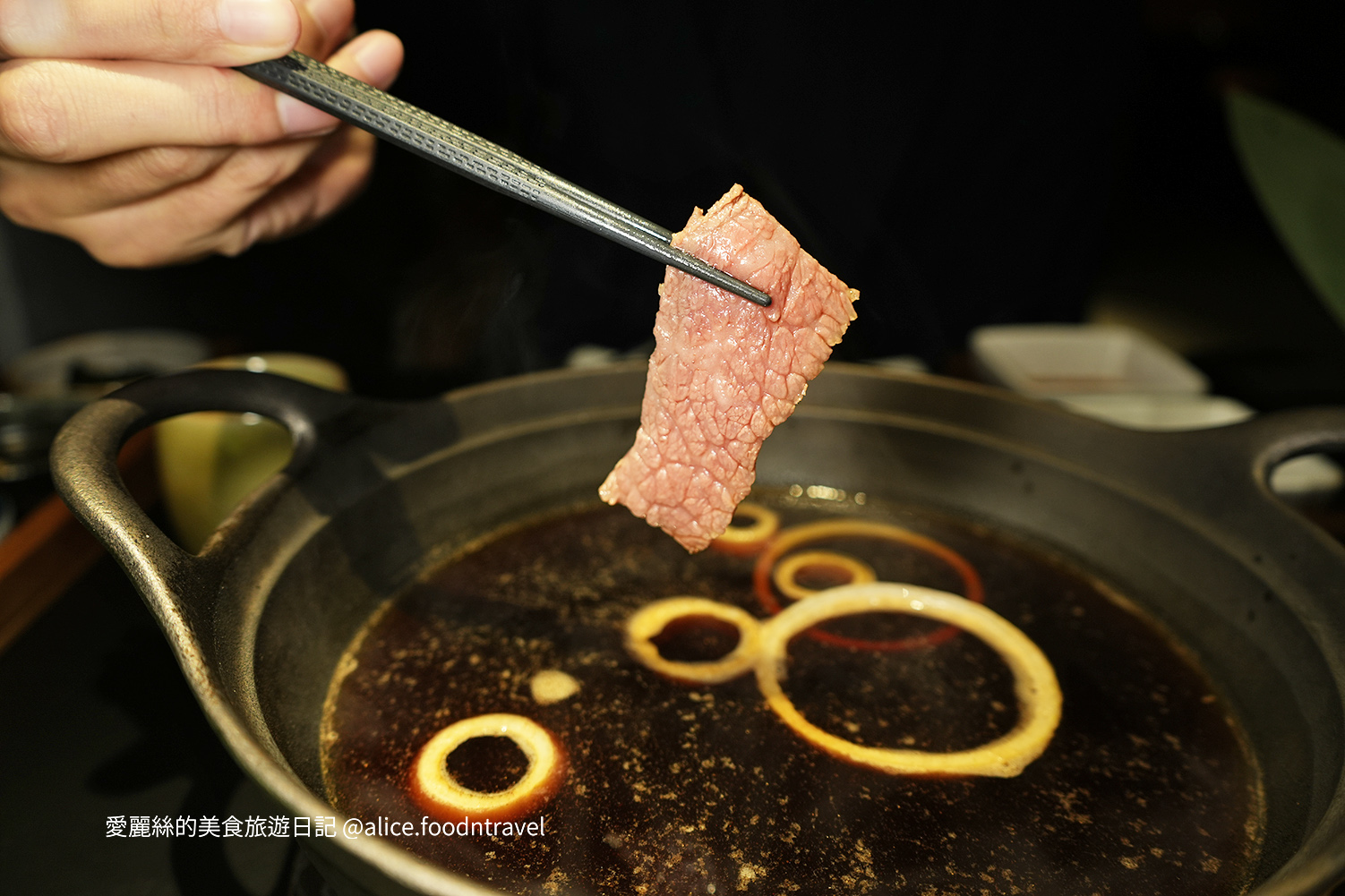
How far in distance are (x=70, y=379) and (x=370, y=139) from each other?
1113 millimetres

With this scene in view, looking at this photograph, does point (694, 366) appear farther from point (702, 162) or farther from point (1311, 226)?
point (1311, 226)

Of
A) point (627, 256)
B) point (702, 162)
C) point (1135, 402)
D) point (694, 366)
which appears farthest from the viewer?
point (627, 256)

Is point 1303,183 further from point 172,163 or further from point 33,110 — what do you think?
point 33,110

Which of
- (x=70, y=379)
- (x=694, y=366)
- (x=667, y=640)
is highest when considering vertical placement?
(x=694, y=366)

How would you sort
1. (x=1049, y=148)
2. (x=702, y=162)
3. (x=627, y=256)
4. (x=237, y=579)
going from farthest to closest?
(x=1049, y=148), (x=627, y=256), (x=702, y=162), (x=237, y=579)

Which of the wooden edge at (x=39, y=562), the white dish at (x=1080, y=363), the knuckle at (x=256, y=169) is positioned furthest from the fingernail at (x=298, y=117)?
the white dish at (x=1080, y=363)

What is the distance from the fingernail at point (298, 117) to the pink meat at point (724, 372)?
63cm

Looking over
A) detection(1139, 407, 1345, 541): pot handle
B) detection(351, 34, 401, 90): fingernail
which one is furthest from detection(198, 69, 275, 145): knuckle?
detection(1139, 407, 1345, 541): pot handle

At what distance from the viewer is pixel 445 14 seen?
221 centimetres

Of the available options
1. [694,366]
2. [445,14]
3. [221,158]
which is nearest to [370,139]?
[221,158]

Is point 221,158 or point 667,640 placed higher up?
point 221,158

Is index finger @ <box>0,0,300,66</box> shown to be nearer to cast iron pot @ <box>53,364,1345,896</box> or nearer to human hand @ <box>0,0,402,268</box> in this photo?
human hand @ <box>0,0,402,268</box>

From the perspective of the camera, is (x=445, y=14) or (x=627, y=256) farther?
(x=627, y=256)

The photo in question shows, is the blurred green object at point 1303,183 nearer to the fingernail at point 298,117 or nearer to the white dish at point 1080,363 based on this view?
the white dish at point 1080,363
